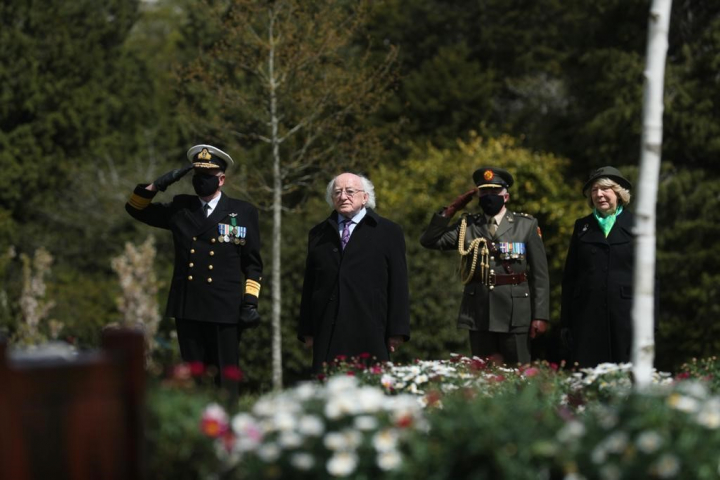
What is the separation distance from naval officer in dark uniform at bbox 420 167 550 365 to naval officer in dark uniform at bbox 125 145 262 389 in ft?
4.82

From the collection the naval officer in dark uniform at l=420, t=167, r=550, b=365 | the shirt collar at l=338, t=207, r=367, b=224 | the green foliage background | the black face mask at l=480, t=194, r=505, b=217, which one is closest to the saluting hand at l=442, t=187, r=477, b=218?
the naval officer in dark uniform at l=420, t=167, r=550, b=365

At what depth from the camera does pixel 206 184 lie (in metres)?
8.63

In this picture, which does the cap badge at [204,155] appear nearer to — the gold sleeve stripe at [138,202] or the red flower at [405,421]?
the gold sleeve stripe at [138,202]

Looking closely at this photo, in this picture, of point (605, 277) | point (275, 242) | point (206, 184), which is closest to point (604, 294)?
point (605, 277)

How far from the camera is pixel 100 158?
105ft

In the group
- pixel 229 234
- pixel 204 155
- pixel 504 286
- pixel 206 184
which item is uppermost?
pixel 204 155

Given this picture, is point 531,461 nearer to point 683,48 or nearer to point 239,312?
point 239,312

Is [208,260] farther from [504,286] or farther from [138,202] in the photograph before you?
[504,286]

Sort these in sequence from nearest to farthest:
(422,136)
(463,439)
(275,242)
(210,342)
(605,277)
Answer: (463,439)
(210,342)
(605,277)
(275,242)
(422,136)

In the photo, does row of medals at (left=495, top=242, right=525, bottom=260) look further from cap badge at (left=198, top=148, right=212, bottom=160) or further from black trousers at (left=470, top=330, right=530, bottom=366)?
cap badge at (left=198, top=148, right=212, bottom=160)

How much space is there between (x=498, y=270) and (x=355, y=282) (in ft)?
4.04

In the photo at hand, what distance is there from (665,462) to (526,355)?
5.05 meters

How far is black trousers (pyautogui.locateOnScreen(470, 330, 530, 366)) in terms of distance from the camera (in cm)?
926

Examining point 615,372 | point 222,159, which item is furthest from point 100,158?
point 615,372
